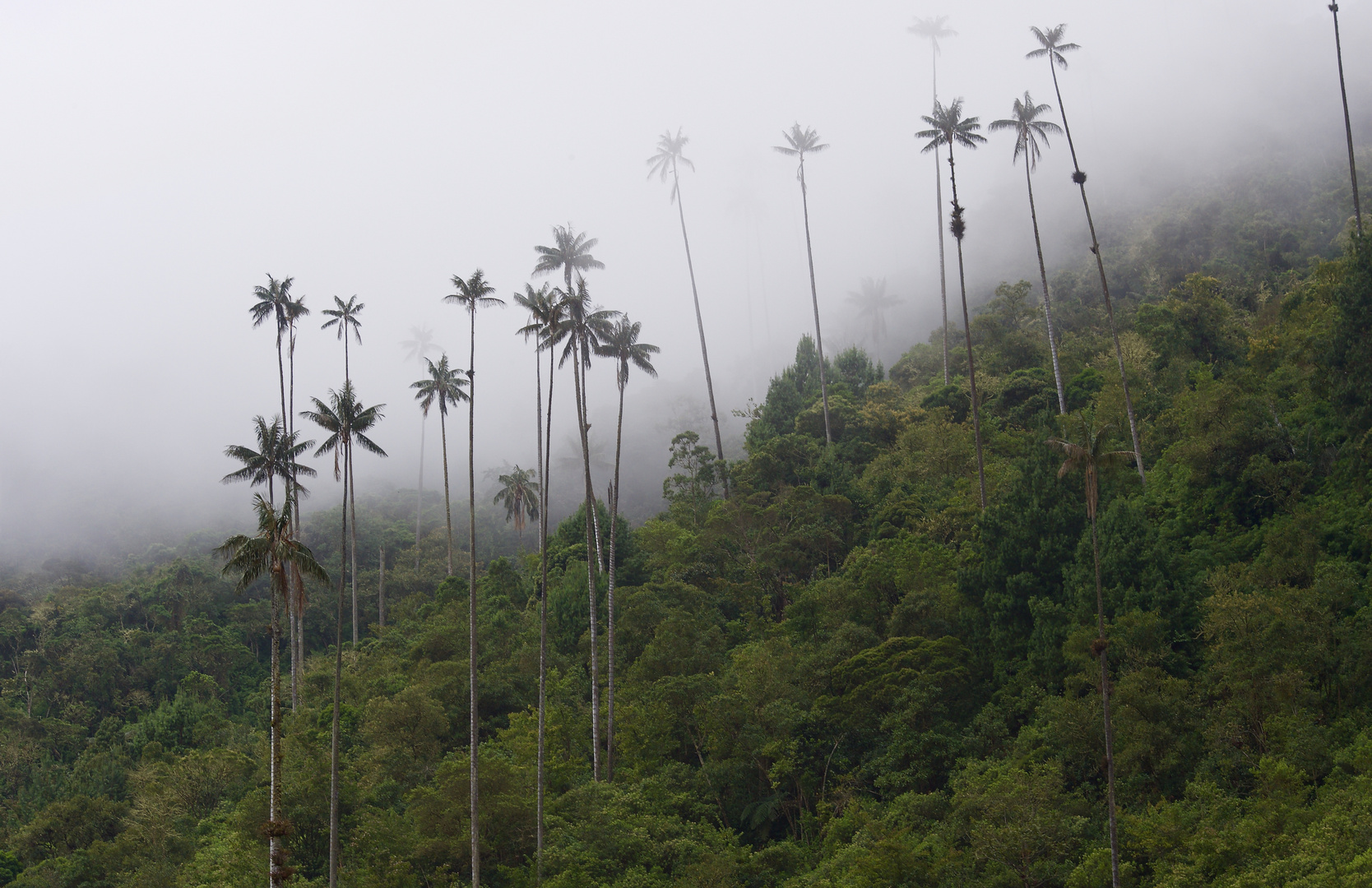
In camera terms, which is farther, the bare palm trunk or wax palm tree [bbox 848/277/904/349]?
wax palm tree [bbox 848/277/904/349]

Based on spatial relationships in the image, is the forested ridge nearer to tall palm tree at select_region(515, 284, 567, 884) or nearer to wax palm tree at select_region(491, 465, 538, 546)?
tall palm tree at select_region(515, 284, 567, 884)

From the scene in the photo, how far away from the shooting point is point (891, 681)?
38.4 m

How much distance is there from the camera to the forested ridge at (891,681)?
97.5 ft

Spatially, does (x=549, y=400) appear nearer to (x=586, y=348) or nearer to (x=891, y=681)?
(x=586, y=348)

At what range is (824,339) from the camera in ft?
409

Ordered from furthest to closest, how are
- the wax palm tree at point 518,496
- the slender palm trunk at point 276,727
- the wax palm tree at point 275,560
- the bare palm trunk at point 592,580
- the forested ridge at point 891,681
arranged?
1. the wax palm tree at point 518,496
2. the bare palm trunk at point 592,580
3. the forested ridge at point 891,681
4. the wax palm tree at point 275,560
5. the slender palm trunk at point 276,727

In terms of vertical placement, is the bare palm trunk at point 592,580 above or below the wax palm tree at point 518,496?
below

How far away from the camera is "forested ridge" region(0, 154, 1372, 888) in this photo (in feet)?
97.5

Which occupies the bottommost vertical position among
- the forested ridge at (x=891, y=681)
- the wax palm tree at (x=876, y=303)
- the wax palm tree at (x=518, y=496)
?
the forested ridge at (x=891, y=681)

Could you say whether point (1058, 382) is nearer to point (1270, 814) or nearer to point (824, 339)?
point (1270, 814)

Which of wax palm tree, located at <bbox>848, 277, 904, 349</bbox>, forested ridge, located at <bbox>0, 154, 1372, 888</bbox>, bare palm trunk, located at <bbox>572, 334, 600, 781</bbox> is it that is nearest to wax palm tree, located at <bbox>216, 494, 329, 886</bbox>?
forested ridge, located at <bbox>0, 154, 1372, 888</bbox>

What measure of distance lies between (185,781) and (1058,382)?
49.1m

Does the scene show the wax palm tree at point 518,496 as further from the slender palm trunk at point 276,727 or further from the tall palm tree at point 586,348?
the slender palm trunk at point 276,727

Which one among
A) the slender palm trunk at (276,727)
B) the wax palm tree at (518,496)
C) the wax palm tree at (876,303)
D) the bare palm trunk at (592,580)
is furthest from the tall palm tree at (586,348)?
the wax palm tree at (876,303)
